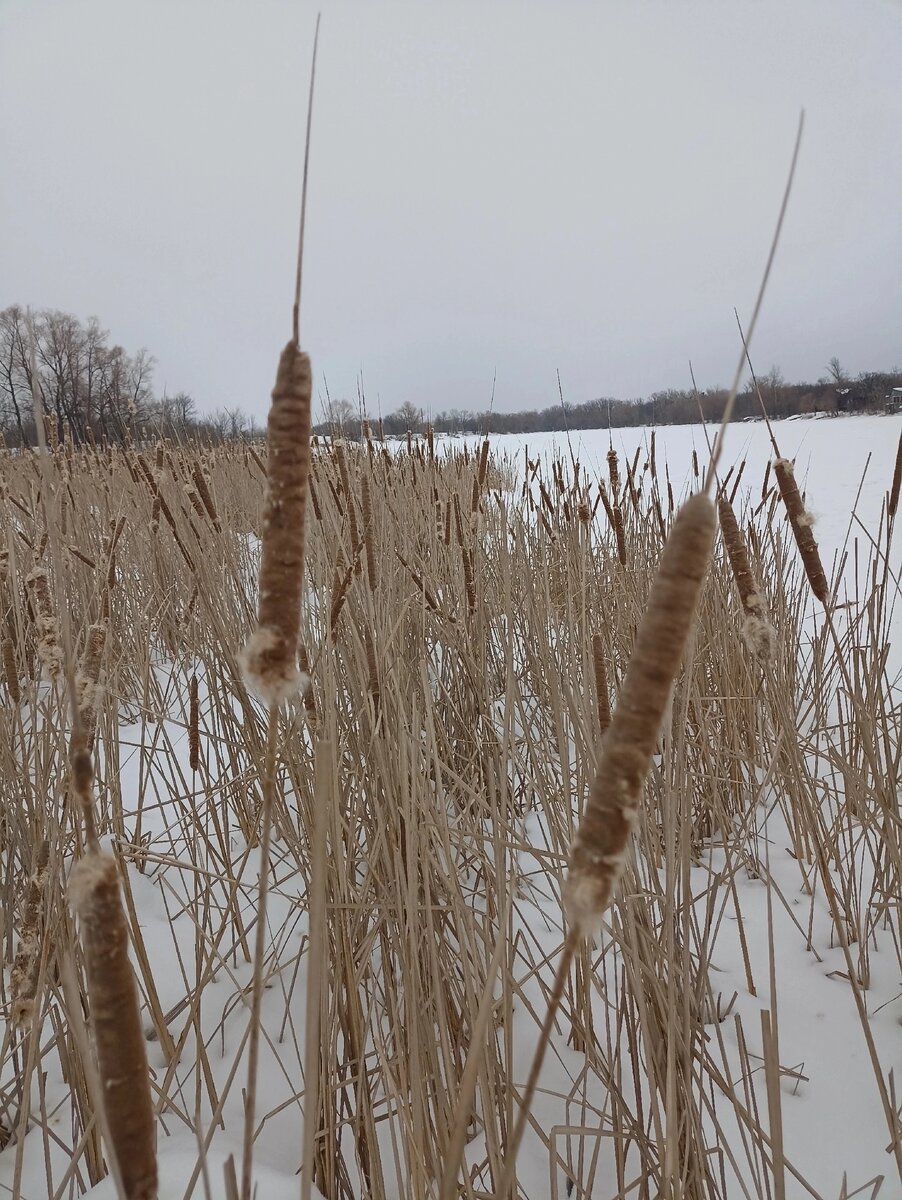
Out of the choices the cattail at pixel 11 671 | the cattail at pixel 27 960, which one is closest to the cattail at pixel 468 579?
the cattail at pixel 11 671

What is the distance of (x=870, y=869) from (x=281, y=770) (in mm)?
1360

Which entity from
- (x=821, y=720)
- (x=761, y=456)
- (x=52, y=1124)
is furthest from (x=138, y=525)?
(x=761, y=456)

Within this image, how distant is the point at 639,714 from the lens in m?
0.27

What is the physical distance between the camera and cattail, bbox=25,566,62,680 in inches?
31.8

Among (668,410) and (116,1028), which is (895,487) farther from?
(668,410)

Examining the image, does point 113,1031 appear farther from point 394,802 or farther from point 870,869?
point 870,869

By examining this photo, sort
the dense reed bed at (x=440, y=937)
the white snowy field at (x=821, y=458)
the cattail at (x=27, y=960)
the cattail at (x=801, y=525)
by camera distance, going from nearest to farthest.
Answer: the cattail at (x=27, y=960) → the dense reed bed at (x=440, y=937) → the cattail at (x=801, y=525) → the white snowy field at (x=821, y=458)

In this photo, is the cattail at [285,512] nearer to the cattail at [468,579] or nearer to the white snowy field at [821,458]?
the cattail at [468,579]

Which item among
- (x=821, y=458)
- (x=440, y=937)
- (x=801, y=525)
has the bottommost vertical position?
(x=440, y=937)

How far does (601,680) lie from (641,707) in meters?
0.36

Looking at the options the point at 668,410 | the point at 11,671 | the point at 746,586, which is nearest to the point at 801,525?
the point at 746,586

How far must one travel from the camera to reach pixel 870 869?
1.52m

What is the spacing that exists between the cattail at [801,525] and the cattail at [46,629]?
89cm

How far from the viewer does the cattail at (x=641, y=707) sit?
262mm
